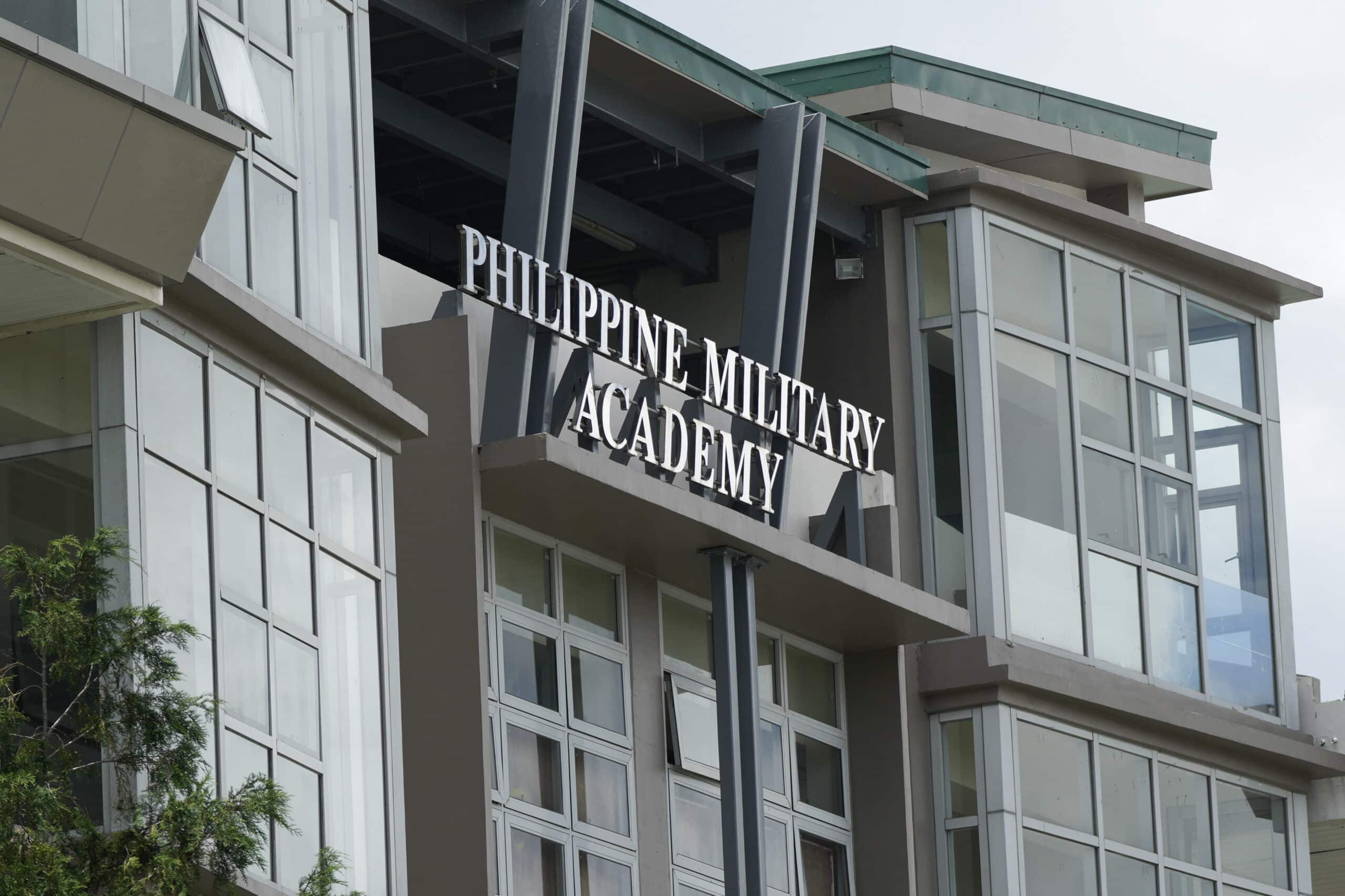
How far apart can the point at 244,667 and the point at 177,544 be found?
1.09 metres

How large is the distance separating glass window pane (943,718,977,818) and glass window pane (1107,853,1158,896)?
1848 millimetres

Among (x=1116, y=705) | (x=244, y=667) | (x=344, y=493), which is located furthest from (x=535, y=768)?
(x=1116, y=705)

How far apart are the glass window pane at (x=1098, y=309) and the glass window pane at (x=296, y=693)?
15.0m

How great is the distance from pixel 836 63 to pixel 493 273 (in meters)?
10.4

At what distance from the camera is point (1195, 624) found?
105 ft

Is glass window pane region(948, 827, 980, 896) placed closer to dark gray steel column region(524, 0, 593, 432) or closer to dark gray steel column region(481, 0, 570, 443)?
dark gray steel column region(524, 0, 593, 432)

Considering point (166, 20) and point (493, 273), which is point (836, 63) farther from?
point (166, 20)

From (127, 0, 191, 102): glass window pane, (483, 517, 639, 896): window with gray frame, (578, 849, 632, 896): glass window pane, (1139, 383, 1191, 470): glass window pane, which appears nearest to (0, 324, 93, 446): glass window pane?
(127, 0, 191, 102): glass window pane

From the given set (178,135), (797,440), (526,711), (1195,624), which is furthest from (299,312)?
(1195,624)

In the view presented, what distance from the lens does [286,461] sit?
18.8 meters

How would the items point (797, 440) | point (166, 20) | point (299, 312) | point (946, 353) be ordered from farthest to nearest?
point (946, 353), point (797, 440), point (299, 312), point (166, 20)

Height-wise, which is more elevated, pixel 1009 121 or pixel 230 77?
pixel 1009 121

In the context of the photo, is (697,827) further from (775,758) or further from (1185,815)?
(1185,815)

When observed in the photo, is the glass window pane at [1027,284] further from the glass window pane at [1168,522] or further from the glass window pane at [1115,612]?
the glass window pane at [1115,612]
